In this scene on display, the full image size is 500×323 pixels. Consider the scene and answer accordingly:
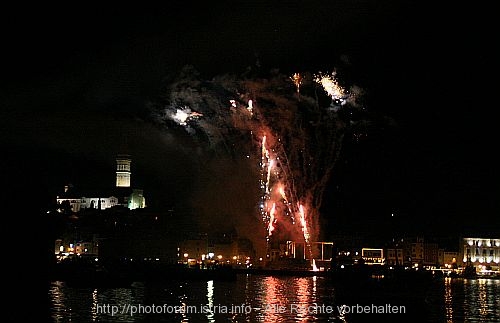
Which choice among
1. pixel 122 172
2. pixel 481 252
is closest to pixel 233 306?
pixel 481 252

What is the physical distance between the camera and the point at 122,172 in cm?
16162

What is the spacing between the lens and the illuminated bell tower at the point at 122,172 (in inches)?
6358

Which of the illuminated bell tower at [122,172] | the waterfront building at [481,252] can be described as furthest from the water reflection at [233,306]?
the illuminated bell tower at [122,172]

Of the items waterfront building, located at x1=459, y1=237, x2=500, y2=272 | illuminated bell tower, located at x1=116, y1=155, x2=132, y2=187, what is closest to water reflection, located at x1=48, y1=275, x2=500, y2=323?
waterfront building, located at x1=459, y1=237, x2=500, y2=272

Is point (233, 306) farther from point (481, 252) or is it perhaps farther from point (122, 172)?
point (122, 172)

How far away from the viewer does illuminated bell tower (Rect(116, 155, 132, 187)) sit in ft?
530

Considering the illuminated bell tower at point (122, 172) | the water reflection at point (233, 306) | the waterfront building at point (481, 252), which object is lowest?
the water reflection at point (233, 306)

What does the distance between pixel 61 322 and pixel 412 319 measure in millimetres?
15525

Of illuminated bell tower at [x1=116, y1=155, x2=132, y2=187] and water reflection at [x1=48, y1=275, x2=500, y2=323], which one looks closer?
water reflection at [x1=48, y1=275, x2=500, y2=323]

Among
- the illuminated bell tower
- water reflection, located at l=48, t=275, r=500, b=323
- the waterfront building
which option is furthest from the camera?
the illuminated bell tower

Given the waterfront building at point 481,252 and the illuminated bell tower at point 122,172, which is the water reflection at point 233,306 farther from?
the illuminated bell tower at point 122,172

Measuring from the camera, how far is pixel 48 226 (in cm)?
4662

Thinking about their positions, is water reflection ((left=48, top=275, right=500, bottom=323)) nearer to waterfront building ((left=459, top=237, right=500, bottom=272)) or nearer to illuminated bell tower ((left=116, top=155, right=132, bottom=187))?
waterfront building ((left=459, top=237, right=500, bottom=272))

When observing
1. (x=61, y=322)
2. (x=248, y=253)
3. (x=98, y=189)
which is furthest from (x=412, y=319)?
(x=98, y=189)
